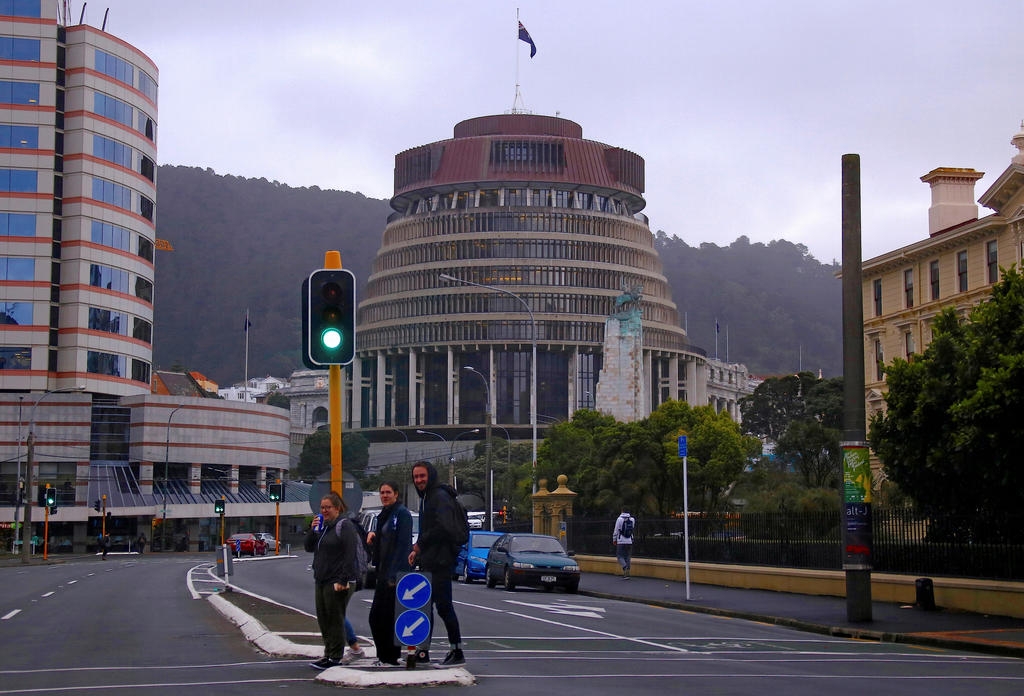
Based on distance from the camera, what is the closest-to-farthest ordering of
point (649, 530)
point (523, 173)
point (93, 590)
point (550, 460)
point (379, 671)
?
point (379, 671)
point (93, 590)
point (649, 530)
point (550, 460)
point (523, 173)

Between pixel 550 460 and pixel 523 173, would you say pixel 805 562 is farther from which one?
pixel 523 173

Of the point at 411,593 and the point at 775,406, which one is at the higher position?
the point at 775,406

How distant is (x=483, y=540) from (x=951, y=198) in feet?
118

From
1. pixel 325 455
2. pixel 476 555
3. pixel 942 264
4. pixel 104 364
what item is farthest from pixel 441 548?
pixel 325 455

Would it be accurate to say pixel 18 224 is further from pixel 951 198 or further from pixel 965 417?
pixel 965 417

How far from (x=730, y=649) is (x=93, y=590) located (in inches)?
864

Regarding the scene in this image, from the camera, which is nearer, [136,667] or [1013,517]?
[136,667]

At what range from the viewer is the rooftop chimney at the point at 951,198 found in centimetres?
6166

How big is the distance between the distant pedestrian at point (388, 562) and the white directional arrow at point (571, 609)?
9719mm

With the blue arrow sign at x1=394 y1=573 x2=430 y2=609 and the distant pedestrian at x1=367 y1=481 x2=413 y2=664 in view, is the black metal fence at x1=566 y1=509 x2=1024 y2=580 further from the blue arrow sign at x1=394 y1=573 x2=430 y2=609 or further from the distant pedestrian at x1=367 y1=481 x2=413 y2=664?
the blue arrow sign at x1=394 y1=573 x2=430 y2=609

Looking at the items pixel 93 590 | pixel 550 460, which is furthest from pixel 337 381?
pixel 550 460

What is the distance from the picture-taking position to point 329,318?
45.7ft

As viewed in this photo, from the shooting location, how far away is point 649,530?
1508 inches

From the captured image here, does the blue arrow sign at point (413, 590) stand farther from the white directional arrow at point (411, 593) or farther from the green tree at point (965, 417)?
the green tree at point (965, 417)
